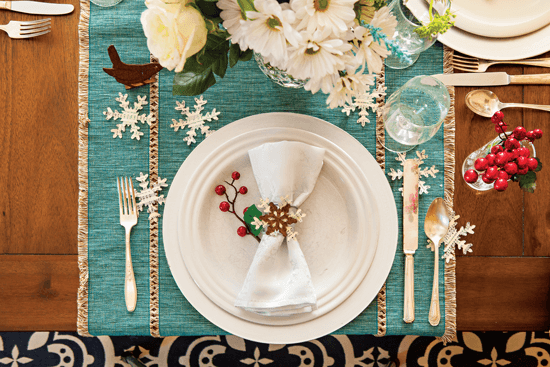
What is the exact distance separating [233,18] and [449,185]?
57 centimetres

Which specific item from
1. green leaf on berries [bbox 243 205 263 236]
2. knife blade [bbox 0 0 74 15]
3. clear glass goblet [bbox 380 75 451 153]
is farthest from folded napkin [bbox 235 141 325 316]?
knife blade [bbox 0 0 74 15]

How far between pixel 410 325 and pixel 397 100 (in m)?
0.46

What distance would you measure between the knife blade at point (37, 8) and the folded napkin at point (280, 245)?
51 cm

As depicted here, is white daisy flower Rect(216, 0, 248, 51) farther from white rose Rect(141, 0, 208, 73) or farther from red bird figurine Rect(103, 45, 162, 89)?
red bird figurine Rect(103, 45, 162, 89)

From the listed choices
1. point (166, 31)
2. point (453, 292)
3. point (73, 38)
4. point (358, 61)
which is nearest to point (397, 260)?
point (453, 292)

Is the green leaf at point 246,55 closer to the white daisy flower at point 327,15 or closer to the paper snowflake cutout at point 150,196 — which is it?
the white daisy flower at point 327,15

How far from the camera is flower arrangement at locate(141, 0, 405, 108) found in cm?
41

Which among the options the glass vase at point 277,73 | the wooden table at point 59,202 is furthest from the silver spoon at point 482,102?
the glass vase at point 277,73

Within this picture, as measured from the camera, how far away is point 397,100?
741mm

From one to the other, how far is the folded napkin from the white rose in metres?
0.31

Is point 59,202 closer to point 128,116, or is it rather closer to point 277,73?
point 128,116

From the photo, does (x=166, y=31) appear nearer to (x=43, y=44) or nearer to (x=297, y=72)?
(x=297, y=72)

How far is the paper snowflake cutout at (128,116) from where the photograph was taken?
2.54 feet

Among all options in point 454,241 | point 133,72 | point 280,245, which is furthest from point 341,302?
point 133,72
